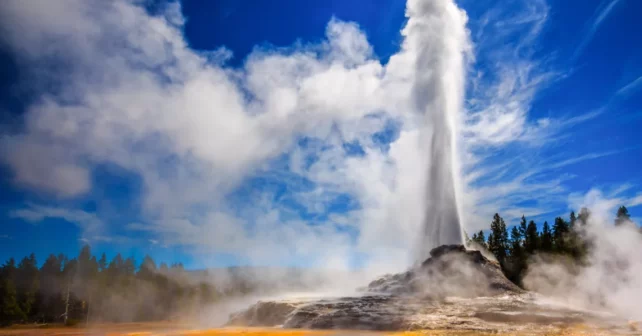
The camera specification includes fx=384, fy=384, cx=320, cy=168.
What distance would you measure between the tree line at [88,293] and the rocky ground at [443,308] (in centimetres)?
3522

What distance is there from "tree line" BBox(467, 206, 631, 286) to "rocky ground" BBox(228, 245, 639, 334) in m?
13.8

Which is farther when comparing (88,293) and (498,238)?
(498,238)

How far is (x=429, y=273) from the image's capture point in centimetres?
2753

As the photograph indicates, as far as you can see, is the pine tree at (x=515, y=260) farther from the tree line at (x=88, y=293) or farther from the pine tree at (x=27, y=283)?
the pine tree at (x=27, y=283)

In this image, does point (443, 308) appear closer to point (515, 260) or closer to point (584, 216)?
point (515, 260)

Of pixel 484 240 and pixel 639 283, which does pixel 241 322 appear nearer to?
pixel 639 283

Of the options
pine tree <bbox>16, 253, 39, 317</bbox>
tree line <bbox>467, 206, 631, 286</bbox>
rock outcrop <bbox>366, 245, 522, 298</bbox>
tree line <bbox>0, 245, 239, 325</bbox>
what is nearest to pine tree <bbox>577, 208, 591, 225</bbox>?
tree line <bbox>467, 206, 631, 286</bbox>

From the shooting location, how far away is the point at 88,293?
1986 inches

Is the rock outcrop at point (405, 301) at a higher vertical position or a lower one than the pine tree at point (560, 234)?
lower

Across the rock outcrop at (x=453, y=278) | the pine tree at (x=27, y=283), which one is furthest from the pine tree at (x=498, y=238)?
the pine tree at (x=27, y=283)

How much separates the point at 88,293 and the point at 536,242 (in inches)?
2327

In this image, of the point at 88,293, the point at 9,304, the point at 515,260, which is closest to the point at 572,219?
the point at 515,260

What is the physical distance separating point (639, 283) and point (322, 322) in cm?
2322

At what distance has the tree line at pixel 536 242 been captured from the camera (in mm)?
43656
